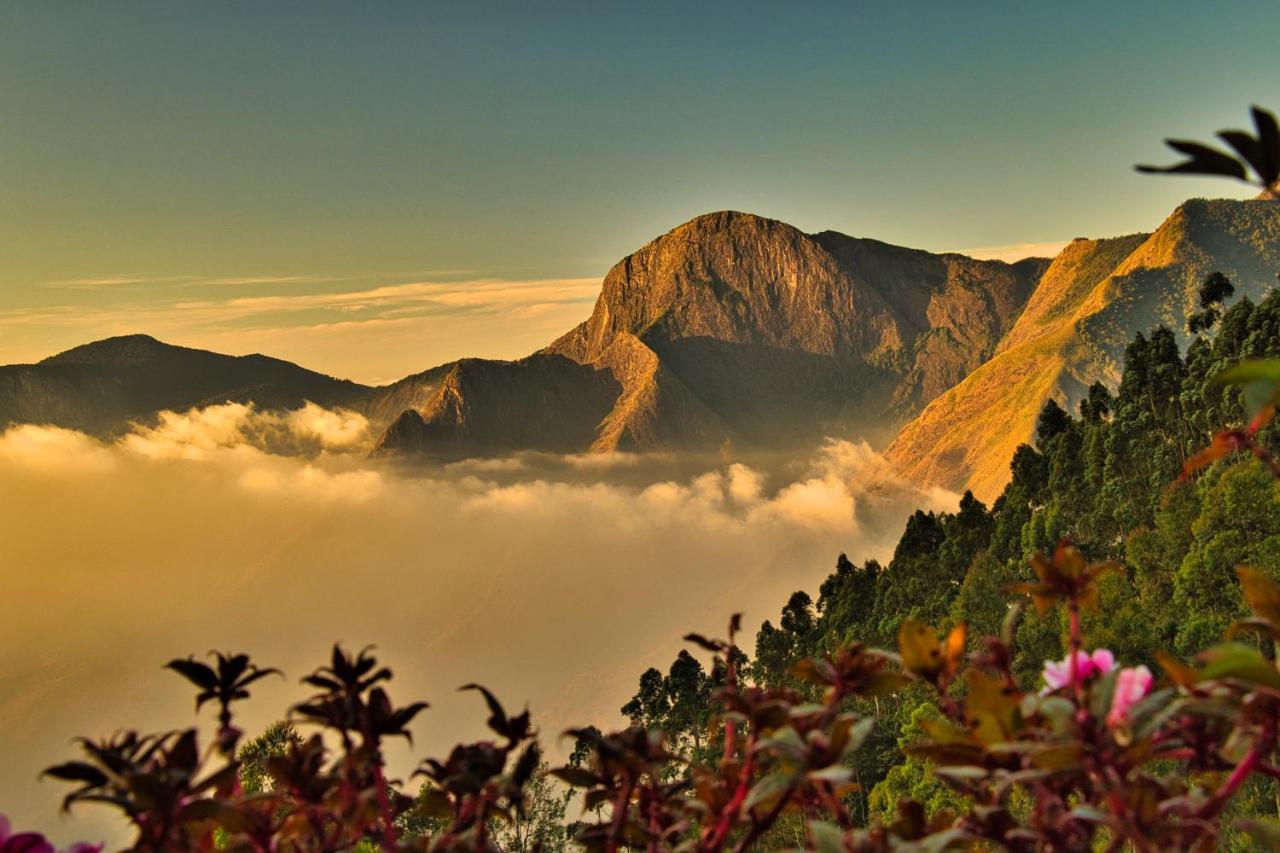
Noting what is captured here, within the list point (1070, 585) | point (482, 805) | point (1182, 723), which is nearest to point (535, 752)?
point (482, 805)

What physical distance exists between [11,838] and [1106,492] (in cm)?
6594

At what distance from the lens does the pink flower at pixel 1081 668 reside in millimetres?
2172

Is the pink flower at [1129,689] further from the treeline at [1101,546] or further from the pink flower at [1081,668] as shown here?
the treeline at [1101,546]

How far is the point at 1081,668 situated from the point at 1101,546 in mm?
65479

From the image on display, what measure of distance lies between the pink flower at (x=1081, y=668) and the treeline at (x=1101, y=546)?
29.8 metres

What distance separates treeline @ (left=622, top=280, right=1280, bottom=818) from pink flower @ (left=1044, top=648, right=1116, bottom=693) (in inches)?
1174

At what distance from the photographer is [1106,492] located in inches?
2371

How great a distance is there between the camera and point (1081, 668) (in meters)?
2.19

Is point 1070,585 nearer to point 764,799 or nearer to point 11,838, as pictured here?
point 764,799

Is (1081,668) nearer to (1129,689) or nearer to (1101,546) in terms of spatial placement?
(1129,689)

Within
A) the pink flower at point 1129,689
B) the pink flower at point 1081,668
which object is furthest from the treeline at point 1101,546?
the pink flower at point 1129,689

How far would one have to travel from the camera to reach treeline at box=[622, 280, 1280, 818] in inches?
1657

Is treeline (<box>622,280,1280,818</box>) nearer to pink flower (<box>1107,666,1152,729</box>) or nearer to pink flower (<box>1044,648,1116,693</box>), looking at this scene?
pink flower (<box>1044,648,1116,693</box>)

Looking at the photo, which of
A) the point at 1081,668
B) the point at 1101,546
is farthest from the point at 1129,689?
the point at 1101,546
